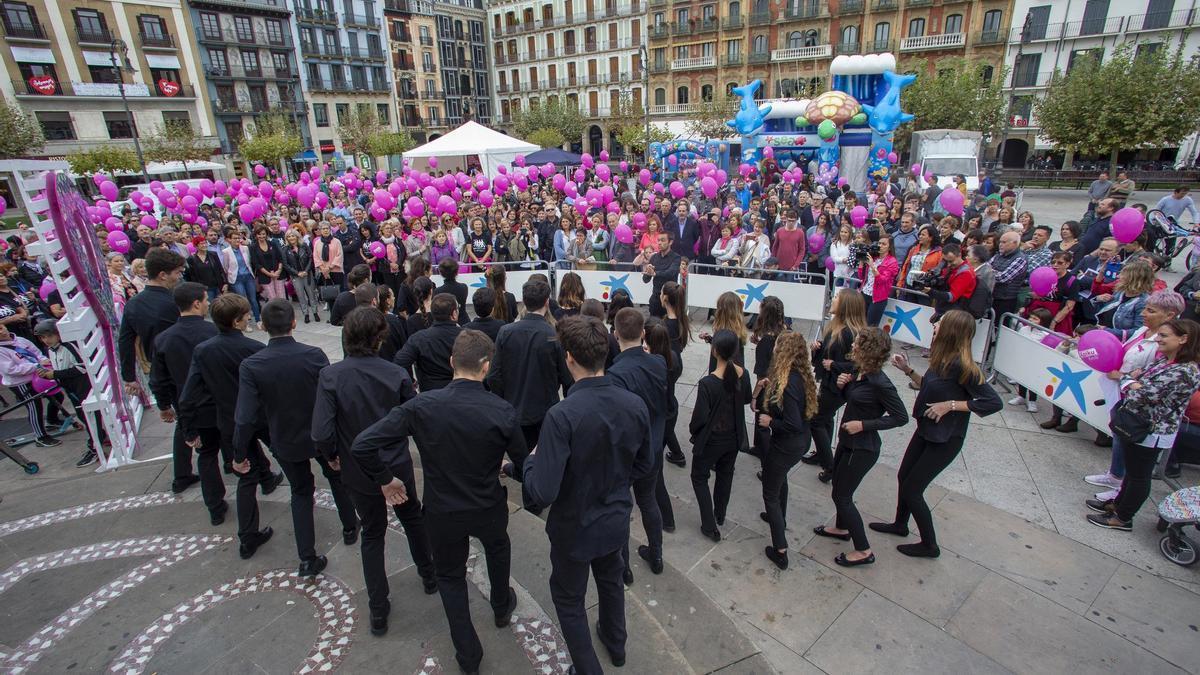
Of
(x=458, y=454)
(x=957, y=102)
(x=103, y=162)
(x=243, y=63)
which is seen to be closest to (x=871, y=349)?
(x=458, y=454)

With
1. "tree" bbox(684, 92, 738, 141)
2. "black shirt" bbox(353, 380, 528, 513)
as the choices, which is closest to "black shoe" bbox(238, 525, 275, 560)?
"black shirt" bbox(353, 380, 528, 513)

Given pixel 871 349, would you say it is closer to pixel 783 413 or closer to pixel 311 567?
pixel 783 413

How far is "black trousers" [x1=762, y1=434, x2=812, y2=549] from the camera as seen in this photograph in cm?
371

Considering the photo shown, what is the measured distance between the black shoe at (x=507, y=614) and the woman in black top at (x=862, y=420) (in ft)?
7.15

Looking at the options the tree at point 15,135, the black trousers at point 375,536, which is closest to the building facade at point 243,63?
the tree at point 15,135

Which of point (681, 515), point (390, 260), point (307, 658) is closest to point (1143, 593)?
point (681, 515)

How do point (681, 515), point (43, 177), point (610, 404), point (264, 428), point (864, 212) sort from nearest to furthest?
point (610, 404), point (264, 428), point (681, 515), point (43, 177), point (864, 212)

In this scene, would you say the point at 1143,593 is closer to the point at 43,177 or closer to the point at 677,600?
the point at 677,600

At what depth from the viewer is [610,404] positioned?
2.59 m

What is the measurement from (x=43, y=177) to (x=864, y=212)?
34.5 feet

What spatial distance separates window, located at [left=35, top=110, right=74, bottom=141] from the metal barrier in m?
43.4

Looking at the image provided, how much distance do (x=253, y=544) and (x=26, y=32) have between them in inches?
1819

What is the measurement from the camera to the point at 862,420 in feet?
11.8

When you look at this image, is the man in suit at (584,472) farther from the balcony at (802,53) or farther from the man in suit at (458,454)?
the balcony at (802,53)
